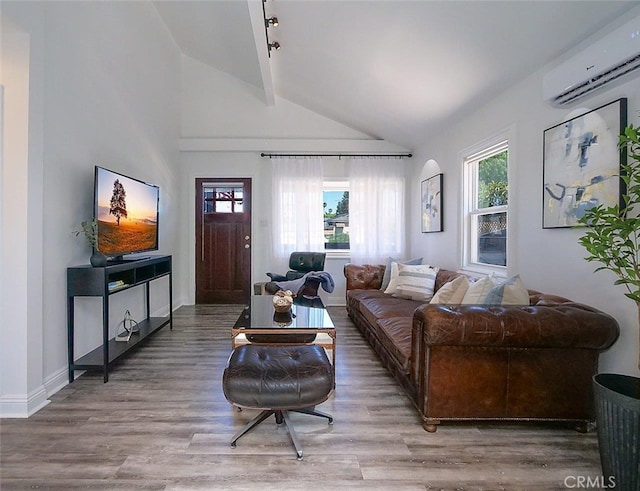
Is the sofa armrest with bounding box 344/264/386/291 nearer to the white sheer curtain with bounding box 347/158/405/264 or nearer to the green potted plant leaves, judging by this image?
the white sheer curtain with bounding box 347/158/405/264

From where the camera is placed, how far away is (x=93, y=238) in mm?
2701

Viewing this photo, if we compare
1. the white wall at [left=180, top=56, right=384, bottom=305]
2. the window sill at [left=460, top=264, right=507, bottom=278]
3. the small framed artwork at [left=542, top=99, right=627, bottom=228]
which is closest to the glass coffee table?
the window sill at [left=460, top=264, right=507, bottom=278]

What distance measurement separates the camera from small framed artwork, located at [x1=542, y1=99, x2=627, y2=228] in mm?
1956

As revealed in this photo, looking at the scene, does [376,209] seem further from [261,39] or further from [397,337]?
[397,337]

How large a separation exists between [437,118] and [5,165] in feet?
12.6

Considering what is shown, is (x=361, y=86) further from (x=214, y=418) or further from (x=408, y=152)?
(x=214, y=418)

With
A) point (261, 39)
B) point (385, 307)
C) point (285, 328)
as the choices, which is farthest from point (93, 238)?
point (385, 307)

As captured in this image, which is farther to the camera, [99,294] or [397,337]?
[99,294]

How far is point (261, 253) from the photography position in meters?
5.51

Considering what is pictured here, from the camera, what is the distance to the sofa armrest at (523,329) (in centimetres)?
181

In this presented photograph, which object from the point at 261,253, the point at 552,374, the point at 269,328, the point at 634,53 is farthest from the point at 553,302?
the point at 261,253

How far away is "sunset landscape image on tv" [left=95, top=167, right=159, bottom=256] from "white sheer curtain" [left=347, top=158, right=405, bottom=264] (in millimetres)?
2830

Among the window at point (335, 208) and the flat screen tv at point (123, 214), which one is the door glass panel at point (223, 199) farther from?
the flat screen tv at point (123, 214)

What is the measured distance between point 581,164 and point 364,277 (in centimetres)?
269
